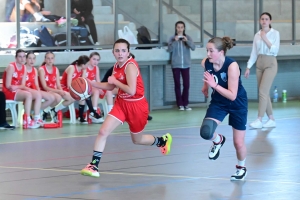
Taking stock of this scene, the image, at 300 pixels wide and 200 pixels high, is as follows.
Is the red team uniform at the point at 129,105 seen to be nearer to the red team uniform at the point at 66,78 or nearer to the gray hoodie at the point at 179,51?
the red team uniform at the point at 66,78

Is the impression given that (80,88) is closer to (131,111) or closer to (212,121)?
(131,111)

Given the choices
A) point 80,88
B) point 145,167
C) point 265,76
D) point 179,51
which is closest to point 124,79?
point 145,167

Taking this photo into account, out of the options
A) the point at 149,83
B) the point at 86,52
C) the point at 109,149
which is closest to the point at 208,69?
the point at 109,149

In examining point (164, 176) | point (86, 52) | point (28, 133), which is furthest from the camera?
point (86, 52)

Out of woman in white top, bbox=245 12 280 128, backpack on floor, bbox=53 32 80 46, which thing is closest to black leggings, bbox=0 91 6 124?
backpack on floor, bbox=53 32 80 46

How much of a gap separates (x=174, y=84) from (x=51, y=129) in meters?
5.48

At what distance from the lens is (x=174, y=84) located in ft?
65.0

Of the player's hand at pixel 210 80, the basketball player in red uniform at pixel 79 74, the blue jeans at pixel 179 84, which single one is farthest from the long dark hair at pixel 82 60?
the player's hand at pixel 210 80

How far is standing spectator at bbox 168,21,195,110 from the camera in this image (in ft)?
63.4

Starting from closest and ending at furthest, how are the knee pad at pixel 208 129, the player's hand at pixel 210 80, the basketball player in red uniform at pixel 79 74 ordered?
1. the player's hand at pixel 210 80
2. the knee pad at pixel 208 129
3. the basketball player in red uniform at pixel 79 74

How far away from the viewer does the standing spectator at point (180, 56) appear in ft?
63.4

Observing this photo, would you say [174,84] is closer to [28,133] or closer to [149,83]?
[149,83]

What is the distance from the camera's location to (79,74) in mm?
16562

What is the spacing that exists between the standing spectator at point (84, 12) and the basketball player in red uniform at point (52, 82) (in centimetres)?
191
